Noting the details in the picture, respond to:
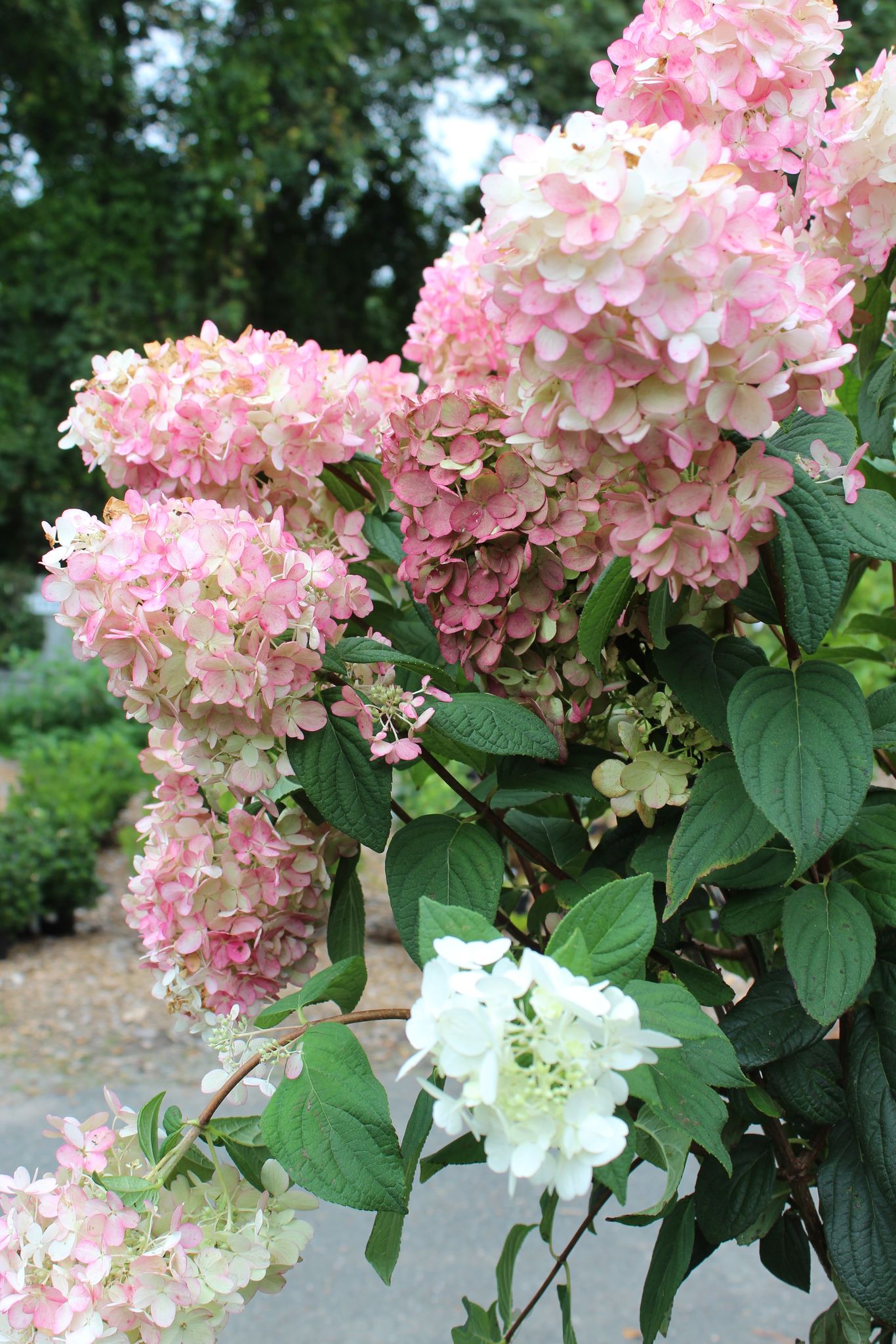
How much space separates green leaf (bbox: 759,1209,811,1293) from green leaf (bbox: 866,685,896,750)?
342mm

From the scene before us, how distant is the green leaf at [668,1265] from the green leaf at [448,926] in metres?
0.36

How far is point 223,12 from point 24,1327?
8.44 m

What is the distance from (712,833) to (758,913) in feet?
0.30

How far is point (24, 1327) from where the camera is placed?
48 centimetres

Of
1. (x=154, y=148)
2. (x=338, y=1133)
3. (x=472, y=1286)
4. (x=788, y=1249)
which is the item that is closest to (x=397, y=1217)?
(x=338, y=1133)

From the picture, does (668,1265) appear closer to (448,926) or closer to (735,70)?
(448,926)

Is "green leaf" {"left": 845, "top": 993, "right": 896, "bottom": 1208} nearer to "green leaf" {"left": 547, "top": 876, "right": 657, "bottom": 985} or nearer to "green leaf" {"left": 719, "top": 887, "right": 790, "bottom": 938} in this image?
"green leaf" {"left": 719, "top": 887, "right": 790, "bottom": 938}

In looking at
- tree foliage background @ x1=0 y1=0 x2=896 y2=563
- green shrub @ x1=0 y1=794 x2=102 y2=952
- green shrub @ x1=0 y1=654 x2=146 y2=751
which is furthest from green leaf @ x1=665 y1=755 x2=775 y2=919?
tree foliage background @ x1=0 y1=0 x2=896 y2=563

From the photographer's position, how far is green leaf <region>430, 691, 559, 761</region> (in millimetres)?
496

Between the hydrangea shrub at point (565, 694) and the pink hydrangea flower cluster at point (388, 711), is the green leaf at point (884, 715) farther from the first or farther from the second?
the pink hydrangea flower cluster at point (388, 711)

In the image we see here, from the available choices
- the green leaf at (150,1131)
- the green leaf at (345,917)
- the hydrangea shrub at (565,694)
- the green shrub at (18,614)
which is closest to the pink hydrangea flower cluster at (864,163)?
the hydrangea shrub at (565,694)

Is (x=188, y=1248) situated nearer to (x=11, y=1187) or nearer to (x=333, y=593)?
(x=11, y=1187)

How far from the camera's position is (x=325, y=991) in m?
0.55

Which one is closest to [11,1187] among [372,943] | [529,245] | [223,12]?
[529,245]
